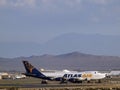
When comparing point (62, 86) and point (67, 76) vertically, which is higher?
point (67, 76)

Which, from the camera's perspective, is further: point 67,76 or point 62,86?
point 67,76

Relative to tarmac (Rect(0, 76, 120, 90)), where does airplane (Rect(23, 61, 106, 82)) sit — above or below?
above

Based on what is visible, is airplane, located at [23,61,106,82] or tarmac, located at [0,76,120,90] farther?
airplane, located at [23,61,106,82]

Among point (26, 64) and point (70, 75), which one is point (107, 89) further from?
point (26, 64)

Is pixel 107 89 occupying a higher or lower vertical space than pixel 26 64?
lower

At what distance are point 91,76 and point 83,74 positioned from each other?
320cm

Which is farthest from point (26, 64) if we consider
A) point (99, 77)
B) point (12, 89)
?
point (12, 89)

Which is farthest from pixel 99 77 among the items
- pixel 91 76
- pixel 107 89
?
pixel 107 89

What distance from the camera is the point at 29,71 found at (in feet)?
503

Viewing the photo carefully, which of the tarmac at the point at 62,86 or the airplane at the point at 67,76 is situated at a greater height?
the airplane at the point at 67,76

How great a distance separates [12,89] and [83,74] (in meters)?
55.0

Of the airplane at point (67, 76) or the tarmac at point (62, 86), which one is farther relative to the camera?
the airplane at point (67, 76)

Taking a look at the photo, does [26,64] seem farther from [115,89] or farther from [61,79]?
[115,89]

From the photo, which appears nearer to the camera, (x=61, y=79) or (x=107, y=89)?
(x=107, y=89)
